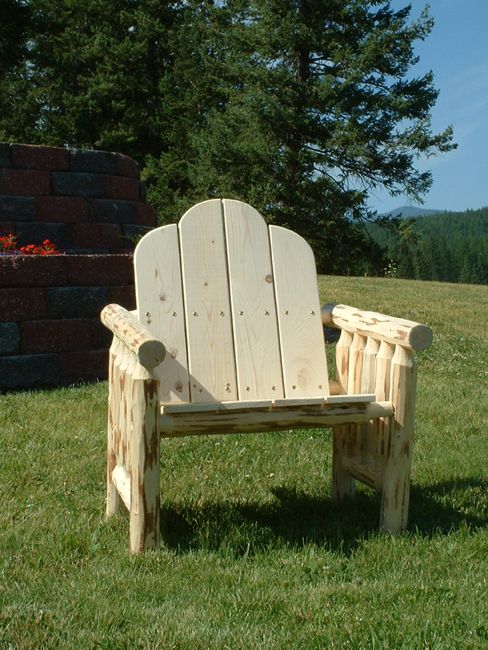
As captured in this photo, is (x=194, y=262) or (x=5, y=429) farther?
(x=5, y=429)

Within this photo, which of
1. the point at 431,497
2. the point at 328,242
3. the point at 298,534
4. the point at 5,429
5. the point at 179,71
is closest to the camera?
the point at 298,534

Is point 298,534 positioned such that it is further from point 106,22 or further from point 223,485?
point 106,22

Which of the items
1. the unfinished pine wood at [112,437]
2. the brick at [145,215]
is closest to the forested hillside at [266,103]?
the brick at [145,215]

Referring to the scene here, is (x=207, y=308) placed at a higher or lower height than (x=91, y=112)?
lower

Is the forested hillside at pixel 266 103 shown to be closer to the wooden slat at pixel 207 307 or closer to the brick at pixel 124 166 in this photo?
the brick at pixel 124 166

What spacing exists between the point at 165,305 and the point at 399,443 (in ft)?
3.50

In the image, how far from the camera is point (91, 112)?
982 inches

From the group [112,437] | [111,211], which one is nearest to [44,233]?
[111,211]

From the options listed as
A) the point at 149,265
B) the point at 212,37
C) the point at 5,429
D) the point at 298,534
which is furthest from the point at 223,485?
the point at 212,37

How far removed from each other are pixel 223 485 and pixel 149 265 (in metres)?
1.14

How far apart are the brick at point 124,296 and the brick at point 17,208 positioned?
2116mm

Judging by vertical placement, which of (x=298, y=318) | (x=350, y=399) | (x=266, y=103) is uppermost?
(x=266, y=103)

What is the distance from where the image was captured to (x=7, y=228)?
6.85m

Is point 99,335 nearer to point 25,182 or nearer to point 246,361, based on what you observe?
point 25,182
